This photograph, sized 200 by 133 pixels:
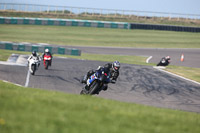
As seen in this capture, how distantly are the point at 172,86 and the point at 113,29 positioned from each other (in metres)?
39.2

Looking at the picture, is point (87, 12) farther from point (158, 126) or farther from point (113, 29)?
point (158, 126)

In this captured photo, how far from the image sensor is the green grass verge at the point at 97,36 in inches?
1875

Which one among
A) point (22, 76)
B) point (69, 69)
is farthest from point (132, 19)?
point (22, 76)

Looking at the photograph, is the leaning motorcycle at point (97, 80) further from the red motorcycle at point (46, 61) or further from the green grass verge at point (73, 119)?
the red motorcycle at point (46, 61)

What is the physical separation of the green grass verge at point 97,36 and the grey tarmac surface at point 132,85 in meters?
24.6

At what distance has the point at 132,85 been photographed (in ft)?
58.6

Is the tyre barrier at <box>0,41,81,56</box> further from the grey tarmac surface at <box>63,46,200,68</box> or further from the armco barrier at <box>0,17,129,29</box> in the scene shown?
the armco barrier at <box>0,17,129,29</box>

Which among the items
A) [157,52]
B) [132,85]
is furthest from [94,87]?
[157,52]

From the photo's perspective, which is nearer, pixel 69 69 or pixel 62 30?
pixel 69 69

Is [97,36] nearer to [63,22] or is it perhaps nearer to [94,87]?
[63,22]

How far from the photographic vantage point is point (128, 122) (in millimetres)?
5996

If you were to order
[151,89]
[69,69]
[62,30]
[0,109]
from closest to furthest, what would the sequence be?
[0,109] → [151,89] → [69,69] → [62,30]

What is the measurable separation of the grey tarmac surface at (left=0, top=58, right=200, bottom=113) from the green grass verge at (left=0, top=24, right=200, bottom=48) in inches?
967

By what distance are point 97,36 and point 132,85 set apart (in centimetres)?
3499
